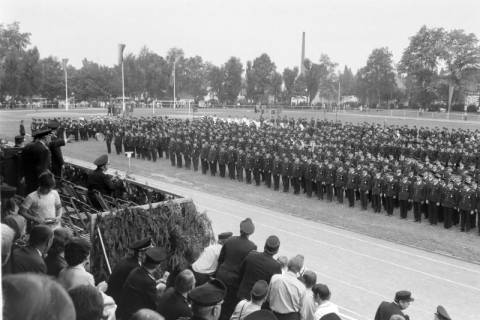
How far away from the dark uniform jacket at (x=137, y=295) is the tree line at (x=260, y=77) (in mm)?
50045

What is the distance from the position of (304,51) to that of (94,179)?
97.5 metres

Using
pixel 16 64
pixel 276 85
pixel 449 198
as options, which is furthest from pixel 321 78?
pixel 449 198

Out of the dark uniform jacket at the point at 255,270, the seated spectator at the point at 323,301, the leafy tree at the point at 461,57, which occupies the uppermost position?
the leafy tree at the point at 461,57

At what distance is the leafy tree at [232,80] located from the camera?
108312 mm

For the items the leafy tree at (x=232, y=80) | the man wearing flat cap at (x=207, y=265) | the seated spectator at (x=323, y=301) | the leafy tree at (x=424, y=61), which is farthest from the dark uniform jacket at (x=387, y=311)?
the leafy tree at (x=232, y=80)

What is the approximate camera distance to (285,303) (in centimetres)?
514

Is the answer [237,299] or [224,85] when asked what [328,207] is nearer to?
[237,299]

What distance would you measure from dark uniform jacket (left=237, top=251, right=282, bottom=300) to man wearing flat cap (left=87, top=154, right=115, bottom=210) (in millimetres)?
2968

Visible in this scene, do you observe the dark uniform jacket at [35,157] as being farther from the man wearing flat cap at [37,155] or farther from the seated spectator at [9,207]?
the seated spectator at [9,207]

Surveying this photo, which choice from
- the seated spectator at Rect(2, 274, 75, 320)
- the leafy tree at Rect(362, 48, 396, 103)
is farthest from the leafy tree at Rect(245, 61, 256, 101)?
the seated spectator at Rect(2, 274, 75, 320)

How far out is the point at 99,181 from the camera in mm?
7758

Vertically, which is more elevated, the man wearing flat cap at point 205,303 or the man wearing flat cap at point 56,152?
the man wearing flat cap at point 56,152

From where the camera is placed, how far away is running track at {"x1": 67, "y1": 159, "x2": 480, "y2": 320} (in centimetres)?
946

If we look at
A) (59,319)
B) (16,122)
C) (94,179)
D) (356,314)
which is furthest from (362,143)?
(16,122)
